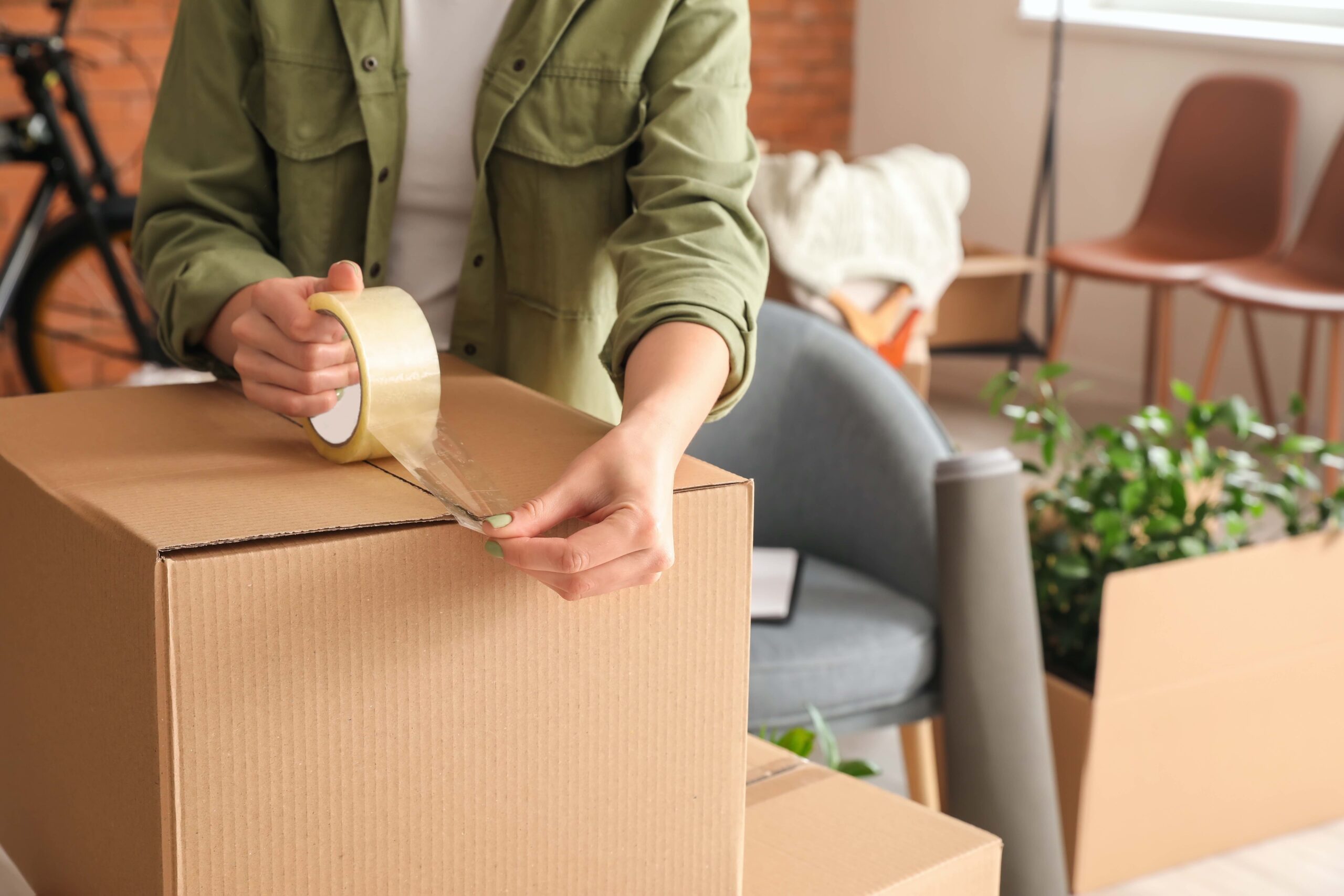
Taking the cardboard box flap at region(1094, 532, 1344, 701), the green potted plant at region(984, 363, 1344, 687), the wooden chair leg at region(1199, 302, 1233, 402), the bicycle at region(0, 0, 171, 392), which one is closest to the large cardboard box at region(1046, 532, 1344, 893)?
the cardboard box flap at region(1094, 532, 1344, 701)

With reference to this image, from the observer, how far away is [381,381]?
606 mm

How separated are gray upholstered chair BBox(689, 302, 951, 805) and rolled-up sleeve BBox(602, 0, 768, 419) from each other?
2.66 feet

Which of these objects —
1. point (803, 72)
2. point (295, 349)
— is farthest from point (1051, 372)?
point (803, 72)

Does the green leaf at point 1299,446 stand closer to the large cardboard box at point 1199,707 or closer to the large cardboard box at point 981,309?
the large cardboard box at point 1199,707

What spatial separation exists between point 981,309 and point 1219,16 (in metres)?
1.19

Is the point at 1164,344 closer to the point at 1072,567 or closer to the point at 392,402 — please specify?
the point at 1072,567

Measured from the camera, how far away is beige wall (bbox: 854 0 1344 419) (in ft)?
12.9

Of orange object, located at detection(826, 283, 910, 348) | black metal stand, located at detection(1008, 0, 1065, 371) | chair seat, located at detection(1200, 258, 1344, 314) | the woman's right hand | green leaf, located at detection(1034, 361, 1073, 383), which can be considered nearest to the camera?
the woman's right hand

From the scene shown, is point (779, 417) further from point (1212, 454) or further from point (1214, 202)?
point (1214, 202)

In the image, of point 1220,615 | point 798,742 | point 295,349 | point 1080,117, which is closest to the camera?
point 295,349

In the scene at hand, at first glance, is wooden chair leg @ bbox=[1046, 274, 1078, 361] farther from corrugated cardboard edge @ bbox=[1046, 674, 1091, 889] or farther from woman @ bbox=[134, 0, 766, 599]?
woman @ bbox=[134, 0, 766, 599]

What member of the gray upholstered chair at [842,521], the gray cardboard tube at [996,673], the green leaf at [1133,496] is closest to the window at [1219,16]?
the green leaf at [1133,496]

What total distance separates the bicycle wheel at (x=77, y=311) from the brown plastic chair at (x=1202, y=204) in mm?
2437

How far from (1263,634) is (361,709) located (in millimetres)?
1461
